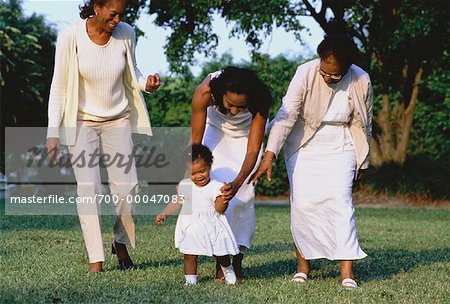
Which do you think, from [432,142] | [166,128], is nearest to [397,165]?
[432,142]

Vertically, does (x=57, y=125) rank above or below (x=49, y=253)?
above

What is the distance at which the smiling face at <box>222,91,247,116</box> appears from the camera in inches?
232

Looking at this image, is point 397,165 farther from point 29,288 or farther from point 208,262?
point 29,288

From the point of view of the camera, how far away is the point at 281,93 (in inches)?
760

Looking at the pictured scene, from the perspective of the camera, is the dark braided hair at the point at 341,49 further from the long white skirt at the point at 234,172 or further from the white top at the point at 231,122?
the long white skirt at the point at 234,172

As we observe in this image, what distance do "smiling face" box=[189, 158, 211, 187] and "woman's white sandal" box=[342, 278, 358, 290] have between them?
125 cm

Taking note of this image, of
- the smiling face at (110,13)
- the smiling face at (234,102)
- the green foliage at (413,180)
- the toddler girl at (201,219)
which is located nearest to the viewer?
the smiling face at (234,102)

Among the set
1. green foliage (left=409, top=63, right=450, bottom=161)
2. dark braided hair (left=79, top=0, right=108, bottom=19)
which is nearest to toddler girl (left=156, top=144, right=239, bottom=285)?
dark braided hair (left=79, top=0, right=108, bottom=19)

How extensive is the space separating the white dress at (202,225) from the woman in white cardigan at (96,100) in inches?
33.4

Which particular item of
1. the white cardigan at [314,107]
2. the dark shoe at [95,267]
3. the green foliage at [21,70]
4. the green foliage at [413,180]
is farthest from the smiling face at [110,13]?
the green foliage at [21,70]

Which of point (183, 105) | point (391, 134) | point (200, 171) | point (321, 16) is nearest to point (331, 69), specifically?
point (200, 171)

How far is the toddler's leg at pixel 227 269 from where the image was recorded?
6090 millimetres

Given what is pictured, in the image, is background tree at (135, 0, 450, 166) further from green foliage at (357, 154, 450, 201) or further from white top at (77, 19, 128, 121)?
white top at (77, 19, 128, 121)

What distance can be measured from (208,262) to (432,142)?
1530 centimetres
